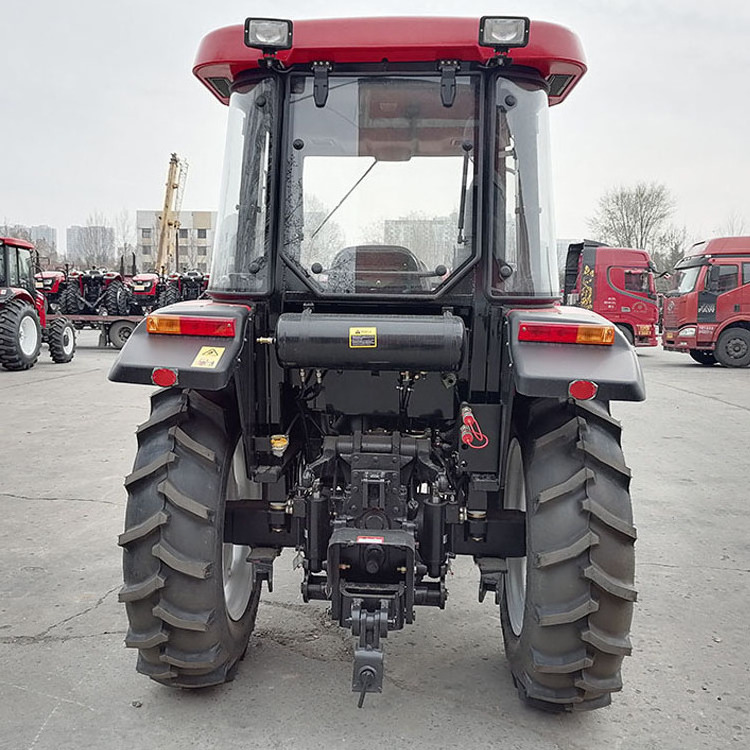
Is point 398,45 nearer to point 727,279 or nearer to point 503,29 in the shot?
point 503,29

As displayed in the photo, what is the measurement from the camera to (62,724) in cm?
282

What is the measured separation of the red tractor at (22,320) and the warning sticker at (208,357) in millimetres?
12526

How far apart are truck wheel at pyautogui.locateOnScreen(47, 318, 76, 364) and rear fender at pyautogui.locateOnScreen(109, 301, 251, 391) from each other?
14.3m

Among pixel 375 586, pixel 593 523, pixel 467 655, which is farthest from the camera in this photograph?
pixel 467 655

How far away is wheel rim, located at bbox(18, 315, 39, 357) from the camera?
14.2 metres

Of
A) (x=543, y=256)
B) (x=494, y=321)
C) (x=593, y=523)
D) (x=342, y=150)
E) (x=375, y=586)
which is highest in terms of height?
(x=342, y=150)

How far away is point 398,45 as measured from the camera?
9.06 feet

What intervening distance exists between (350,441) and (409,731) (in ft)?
3.68

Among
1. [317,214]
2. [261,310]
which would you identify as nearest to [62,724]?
[261,310]

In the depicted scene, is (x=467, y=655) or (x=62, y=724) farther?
(x=467, y=655)

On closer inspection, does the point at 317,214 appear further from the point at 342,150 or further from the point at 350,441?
the point at 350,441

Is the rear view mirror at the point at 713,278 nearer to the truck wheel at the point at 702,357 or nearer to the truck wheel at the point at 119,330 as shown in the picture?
the truck wheel at the point at 702,357

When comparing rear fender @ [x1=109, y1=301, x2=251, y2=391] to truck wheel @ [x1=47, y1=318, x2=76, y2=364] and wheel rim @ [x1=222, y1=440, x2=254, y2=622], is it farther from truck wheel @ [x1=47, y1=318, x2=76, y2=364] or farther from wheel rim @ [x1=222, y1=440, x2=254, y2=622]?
truck wheel @ [x1=47, y1=318, x2=76, y2=364]

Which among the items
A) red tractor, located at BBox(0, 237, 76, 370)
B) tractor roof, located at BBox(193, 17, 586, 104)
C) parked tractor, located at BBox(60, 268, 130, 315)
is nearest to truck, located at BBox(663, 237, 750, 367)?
parked tractor, located at BBox(60, 268, 130, 315)
